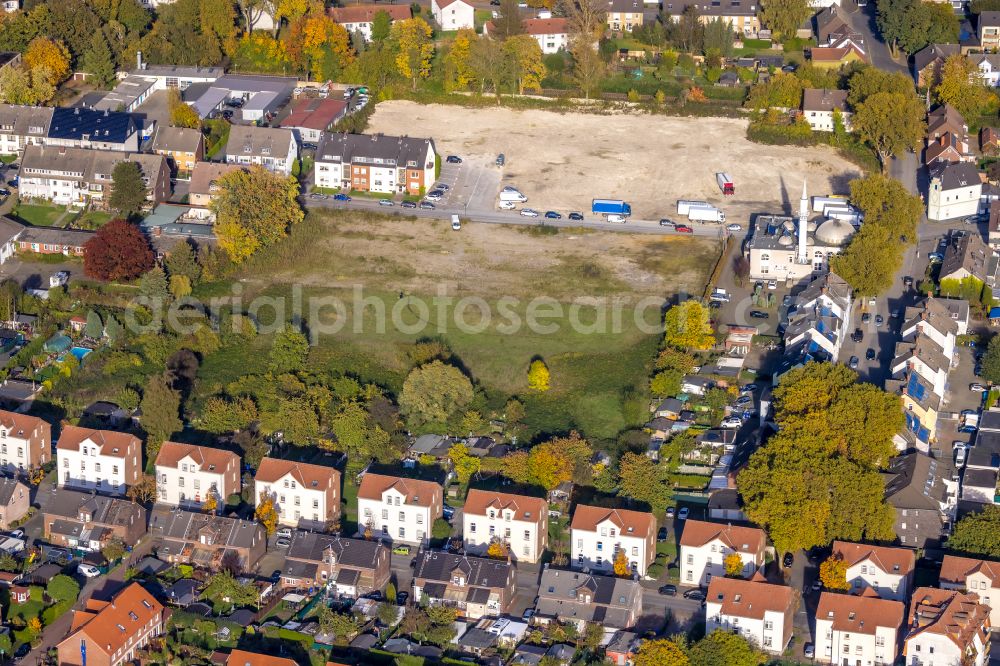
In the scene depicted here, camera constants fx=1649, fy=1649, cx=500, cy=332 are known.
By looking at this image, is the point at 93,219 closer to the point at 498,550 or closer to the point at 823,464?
the point at 498,550

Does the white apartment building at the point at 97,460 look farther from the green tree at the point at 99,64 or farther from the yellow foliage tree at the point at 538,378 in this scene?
the green tree at the point at 99,64

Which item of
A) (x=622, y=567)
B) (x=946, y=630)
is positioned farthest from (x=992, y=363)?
(x=622, y=567)

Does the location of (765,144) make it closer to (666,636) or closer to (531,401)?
(531,401)

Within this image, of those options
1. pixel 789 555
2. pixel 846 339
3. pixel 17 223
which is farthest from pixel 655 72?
pixel 789 555

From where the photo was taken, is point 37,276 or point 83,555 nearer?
point 83,555

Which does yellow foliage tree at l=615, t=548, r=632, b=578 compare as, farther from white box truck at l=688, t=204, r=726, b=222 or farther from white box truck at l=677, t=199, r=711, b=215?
white box truck at l=677, t=199, r=711, b=215

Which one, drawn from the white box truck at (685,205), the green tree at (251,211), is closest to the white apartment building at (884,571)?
the white box truck at (685,205)
